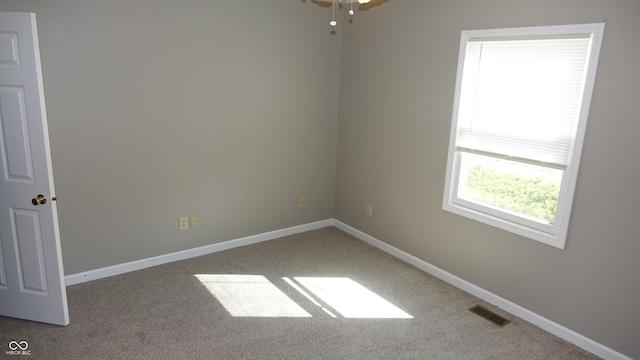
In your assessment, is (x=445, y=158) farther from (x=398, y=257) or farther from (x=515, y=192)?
(x=398, y=257)

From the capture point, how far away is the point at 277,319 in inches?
122

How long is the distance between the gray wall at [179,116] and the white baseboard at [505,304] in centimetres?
117

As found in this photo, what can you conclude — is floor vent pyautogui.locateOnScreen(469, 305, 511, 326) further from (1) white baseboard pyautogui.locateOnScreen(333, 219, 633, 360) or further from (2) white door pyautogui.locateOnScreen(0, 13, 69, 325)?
(2) white door pyautogui.locateOnScreen(0, 13, 69, 325)

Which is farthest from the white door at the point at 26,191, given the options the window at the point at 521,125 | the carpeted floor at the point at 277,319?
the window at the point at 521,125

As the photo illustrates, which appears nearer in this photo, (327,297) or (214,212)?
(327,297)

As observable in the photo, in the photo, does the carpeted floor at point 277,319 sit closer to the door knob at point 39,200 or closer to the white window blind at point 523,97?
the door knob at point 39,200

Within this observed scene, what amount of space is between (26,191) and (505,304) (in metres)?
3.55

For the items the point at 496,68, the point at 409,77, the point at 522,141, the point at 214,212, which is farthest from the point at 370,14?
the point at 214,212

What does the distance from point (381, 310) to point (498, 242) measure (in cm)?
107

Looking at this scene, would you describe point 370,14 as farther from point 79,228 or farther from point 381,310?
point 79,228

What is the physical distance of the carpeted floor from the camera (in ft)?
9.05

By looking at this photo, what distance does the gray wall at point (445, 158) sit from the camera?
8.45 ft

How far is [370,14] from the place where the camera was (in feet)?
13.6

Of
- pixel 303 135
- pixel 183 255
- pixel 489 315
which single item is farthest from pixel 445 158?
pixel 183 255
